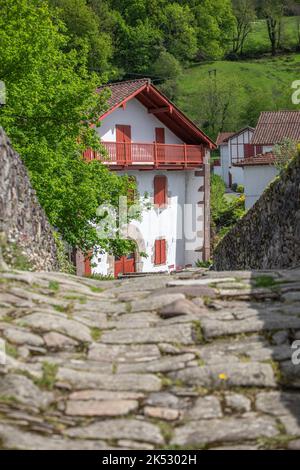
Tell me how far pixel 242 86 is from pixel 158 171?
53.6 meters

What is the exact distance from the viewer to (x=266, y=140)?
38844mm

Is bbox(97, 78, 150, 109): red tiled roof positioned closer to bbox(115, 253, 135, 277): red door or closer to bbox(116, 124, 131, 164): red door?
bbox(116, 124, 131, 164): red door

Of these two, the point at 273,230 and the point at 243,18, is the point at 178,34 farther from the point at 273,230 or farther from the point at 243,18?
the point at 273,230

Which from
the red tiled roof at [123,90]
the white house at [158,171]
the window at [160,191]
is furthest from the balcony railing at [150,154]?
the red tiled roof at [123,90]

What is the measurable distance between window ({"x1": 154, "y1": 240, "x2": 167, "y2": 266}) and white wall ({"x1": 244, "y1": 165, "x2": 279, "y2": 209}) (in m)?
6.70

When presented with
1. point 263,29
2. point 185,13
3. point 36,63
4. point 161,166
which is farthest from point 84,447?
point 263,29

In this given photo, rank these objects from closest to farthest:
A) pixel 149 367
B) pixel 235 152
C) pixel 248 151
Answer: pixel 149 367, pixel 248 151, pixel 235 152

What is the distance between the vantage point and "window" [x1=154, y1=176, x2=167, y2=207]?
27031mm

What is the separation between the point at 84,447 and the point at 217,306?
2.09m

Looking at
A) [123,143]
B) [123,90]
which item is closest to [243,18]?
[123,90]

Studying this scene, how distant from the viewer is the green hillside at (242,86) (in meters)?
71.4

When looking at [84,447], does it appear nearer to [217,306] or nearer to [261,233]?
[217,306]

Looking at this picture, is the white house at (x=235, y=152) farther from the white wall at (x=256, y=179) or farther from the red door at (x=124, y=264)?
the red door at (x=124, y=264)

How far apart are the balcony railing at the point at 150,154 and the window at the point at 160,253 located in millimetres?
3489
